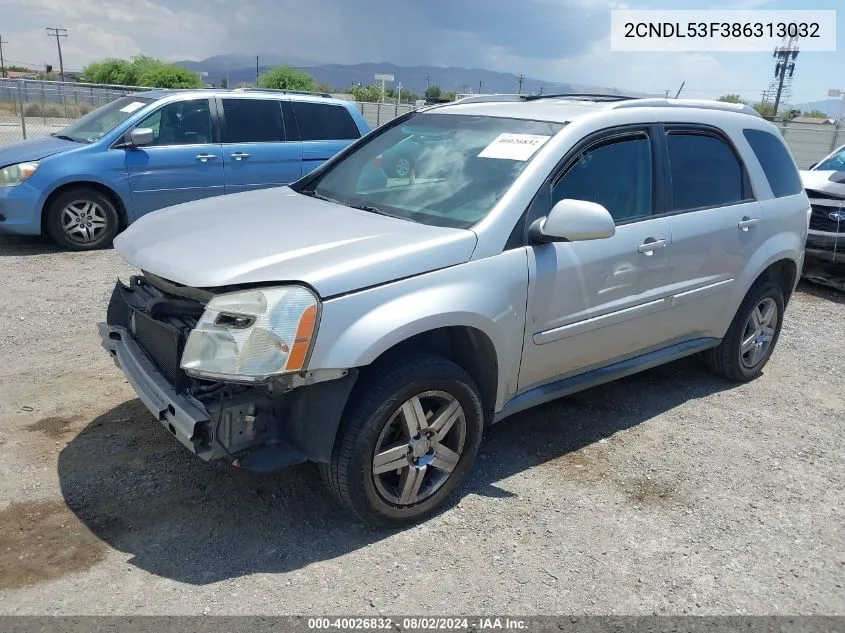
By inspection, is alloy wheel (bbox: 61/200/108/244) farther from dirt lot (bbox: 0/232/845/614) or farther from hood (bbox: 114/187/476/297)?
hood (bbox: 114/187/476/297)

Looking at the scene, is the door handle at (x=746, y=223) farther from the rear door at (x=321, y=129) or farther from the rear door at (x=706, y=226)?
the rear door at (x=321, y=129)

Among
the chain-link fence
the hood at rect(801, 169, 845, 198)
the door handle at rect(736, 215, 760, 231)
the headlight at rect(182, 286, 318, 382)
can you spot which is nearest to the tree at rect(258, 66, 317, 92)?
the chain-link fence

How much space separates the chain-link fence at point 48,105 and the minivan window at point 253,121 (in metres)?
6.91

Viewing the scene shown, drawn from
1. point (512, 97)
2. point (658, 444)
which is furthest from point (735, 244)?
point (512, 97)

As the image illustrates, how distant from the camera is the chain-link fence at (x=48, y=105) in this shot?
17016 mm

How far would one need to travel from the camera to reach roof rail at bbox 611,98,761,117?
4.27 metres

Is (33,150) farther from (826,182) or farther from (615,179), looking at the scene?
(826,182)

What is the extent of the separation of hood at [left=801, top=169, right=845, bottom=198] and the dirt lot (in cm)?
439

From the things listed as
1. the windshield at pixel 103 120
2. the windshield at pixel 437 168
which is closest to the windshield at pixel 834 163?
the windshield at pixel 437 168

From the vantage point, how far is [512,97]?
4.79m

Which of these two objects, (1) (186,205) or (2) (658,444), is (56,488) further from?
(2) (658,444)

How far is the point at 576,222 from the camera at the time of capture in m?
3.41

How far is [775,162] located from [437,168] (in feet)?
8.88

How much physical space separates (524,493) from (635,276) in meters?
1.36
